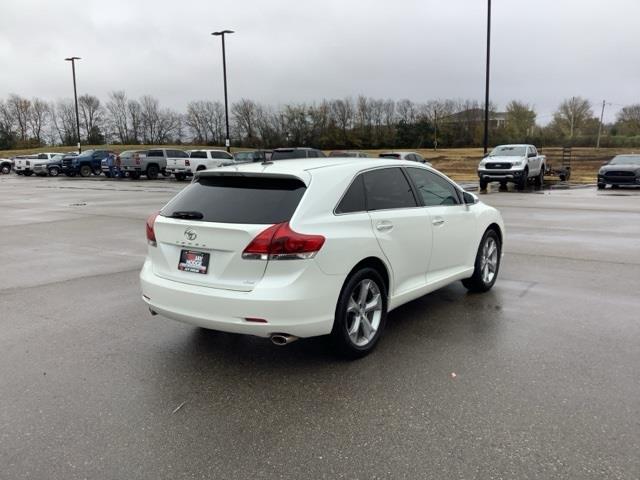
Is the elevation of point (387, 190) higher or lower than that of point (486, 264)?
higher

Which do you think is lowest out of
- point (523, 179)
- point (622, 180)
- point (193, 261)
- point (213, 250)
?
point (622, 180)

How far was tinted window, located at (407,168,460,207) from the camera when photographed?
553 centimetres

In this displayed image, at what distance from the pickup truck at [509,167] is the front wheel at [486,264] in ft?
62.6

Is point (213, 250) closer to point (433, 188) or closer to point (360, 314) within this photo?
point (360, 314)

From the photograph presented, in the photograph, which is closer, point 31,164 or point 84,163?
point 84,163

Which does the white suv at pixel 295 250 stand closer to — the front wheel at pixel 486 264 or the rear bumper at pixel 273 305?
the rear bumper at pixel 273 305

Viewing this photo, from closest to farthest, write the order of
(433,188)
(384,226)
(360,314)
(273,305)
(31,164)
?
(273,305) < (360,314) < (384,226) < (433,188) < (31,164)

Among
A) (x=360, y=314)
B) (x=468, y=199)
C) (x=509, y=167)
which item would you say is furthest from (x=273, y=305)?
(x=509, y=167)

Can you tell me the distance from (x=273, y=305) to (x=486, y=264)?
3.53 metres

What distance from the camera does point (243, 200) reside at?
436 cm

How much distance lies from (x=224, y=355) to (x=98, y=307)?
2.23 meters

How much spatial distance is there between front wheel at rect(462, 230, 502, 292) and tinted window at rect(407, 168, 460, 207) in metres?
0.76

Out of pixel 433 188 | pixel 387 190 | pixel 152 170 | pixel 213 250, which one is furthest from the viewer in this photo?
pixel 152 170

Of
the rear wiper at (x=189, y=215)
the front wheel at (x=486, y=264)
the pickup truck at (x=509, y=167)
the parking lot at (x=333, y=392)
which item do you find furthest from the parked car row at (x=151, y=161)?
the rear wiper at (x=189, y=215)
